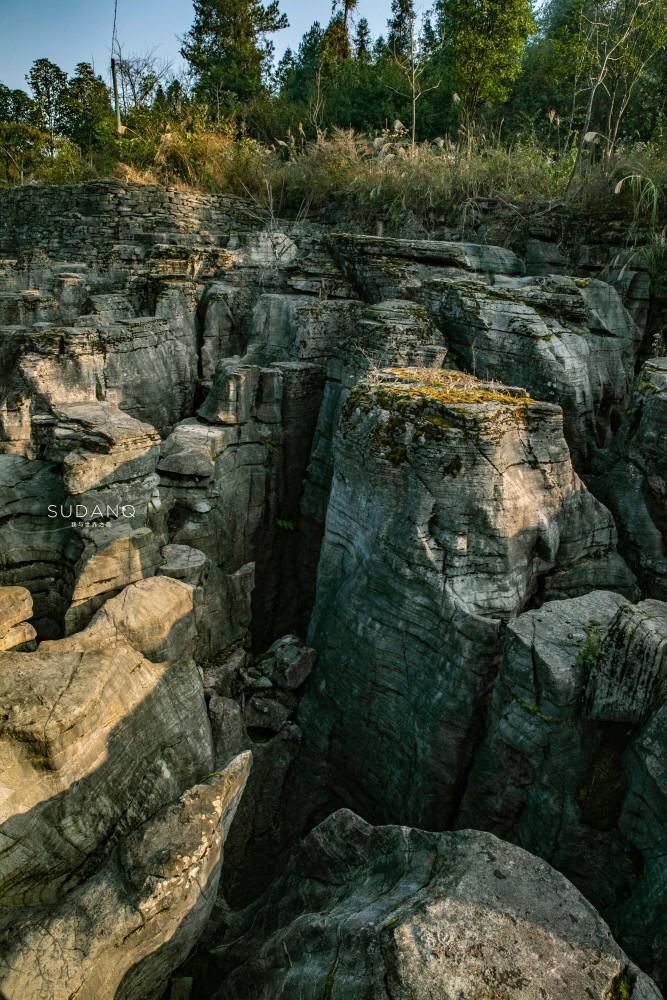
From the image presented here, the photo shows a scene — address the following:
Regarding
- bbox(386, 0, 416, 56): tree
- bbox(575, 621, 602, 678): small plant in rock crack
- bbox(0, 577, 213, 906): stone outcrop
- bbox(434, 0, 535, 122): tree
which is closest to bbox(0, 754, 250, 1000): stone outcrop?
bbox(0, 577, 213, 906): stone outcrop

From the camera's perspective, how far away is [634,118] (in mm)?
14539

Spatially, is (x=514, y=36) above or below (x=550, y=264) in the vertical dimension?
above

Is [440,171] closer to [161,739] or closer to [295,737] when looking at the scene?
[295,737]

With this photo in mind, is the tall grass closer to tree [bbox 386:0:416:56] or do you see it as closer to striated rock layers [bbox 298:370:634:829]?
striated rock layers [bbox 298:370:634:829]

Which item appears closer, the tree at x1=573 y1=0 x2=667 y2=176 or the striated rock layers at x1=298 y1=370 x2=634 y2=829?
the striated rock layers at x1=298 y1=370 x2=634 y2=829

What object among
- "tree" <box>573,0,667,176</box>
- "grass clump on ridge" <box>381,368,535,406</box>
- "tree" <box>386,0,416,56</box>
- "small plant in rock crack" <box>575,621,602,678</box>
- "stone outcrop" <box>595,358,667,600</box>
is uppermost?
"tree" <box>386,0,416,56</box>

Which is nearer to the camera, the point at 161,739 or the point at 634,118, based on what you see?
the point at 161,739

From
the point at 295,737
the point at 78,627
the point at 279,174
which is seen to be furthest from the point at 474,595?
the point at 279,174

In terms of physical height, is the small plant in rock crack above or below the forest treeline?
below

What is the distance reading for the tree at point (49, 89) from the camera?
24609 millimetres

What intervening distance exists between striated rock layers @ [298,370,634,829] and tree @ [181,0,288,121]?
1769 centimetres

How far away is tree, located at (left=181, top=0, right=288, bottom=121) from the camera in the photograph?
62.5ft

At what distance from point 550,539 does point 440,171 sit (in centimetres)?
871

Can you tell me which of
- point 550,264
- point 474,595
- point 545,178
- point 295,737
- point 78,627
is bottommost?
point 295,737
